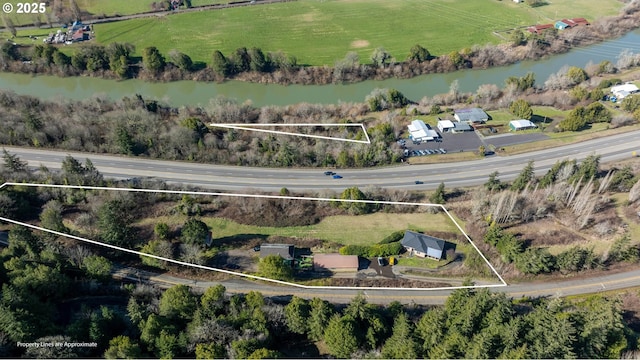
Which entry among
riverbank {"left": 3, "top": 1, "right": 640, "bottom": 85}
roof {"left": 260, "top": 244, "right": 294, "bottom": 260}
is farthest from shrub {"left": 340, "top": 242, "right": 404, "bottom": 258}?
riverbank {"left": 3, "top": 1, "right": 640, "bottom": 85}

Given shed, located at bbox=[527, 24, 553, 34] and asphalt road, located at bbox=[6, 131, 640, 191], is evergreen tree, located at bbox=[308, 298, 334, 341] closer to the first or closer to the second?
asphalt road, located at bbox=[6, 131, 640, 191]

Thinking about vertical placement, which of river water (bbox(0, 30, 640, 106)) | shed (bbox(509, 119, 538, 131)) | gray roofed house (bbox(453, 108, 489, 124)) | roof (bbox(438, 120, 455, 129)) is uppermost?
river water (bbox(0, 30, 640, 106))

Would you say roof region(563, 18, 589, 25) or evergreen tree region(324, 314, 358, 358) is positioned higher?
roof region(563, 18, 589, 25)

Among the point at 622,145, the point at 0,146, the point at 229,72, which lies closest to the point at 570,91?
the point at 622,145

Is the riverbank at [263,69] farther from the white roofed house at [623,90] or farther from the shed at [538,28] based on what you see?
the white roofed house at [623,90]

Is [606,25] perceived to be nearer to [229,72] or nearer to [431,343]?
[229,72]
